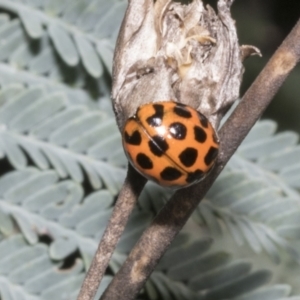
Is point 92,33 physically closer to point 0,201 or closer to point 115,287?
point 0,201

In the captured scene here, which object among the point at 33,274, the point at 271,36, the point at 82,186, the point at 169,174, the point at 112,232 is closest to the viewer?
the point at 112,232

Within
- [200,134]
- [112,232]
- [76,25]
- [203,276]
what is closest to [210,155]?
[200,134]

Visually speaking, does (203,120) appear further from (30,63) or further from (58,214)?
(30,63)

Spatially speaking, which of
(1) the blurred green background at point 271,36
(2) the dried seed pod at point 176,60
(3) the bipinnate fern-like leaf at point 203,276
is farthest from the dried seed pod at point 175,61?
(1) the blurred green background at point 271,36

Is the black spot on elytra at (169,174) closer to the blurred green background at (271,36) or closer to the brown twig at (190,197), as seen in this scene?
the brown twig at (190,197)

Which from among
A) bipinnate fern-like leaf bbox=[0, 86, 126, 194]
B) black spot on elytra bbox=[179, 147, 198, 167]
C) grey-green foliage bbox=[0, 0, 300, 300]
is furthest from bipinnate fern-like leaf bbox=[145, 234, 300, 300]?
black spot on elytra bbox=[179, 147, 198, 167]
